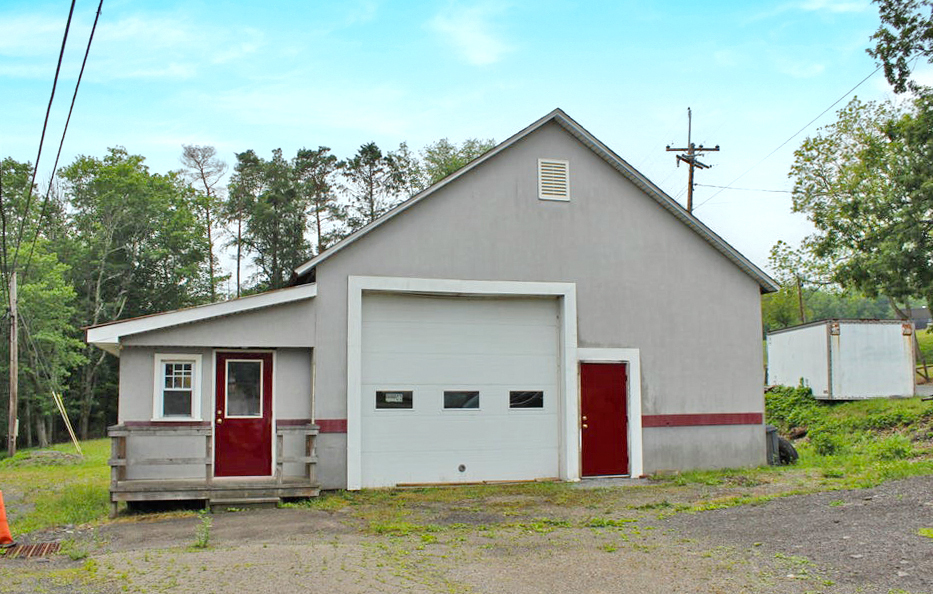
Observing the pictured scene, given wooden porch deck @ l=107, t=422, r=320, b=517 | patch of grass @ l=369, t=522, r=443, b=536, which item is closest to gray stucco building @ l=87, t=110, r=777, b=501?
wooden porch deck @ l=107, t=422, r=320, b=517

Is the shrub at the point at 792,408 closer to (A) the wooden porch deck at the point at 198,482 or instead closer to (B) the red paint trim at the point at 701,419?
(B) the red paint trim at the point at 701,419

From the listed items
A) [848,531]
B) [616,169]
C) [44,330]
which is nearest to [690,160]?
[616,169]

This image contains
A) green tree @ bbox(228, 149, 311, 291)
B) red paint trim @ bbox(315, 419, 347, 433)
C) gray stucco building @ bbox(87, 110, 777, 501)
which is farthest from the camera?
green tree @ bbox(228, 149, 311, 291)

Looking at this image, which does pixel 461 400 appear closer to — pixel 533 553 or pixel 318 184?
pixel 533 553

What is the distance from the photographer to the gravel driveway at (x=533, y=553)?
720cm

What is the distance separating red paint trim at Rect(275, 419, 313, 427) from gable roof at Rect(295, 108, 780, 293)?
8.24 ft

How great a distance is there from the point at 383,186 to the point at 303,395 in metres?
40.2

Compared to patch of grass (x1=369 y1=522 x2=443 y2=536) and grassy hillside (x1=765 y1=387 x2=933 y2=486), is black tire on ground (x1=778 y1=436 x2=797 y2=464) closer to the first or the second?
grassy hillside (x1=765 y1=387 x2=933 y2=486)

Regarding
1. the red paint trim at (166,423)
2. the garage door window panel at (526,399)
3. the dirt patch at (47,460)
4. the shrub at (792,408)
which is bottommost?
the dirt patch at (47,460)

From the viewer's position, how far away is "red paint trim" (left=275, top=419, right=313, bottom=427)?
1356 centimetres

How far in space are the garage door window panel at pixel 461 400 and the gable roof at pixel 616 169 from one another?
3.28 m

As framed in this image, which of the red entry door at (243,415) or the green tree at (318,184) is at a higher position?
the green tree at (318,184)

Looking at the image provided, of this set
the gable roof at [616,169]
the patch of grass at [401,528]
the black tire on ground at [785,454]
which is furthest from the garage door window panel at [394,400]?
the black tire on ground at [785,454]

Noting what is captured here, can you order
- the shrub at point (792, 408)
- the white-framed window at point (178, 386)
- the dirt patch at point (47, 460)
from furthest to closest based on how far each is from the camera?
1. the dirt patch at point (47, 460)
2. the shrub at point (792, 408)
3. the white-framed window at point (178, 386)
